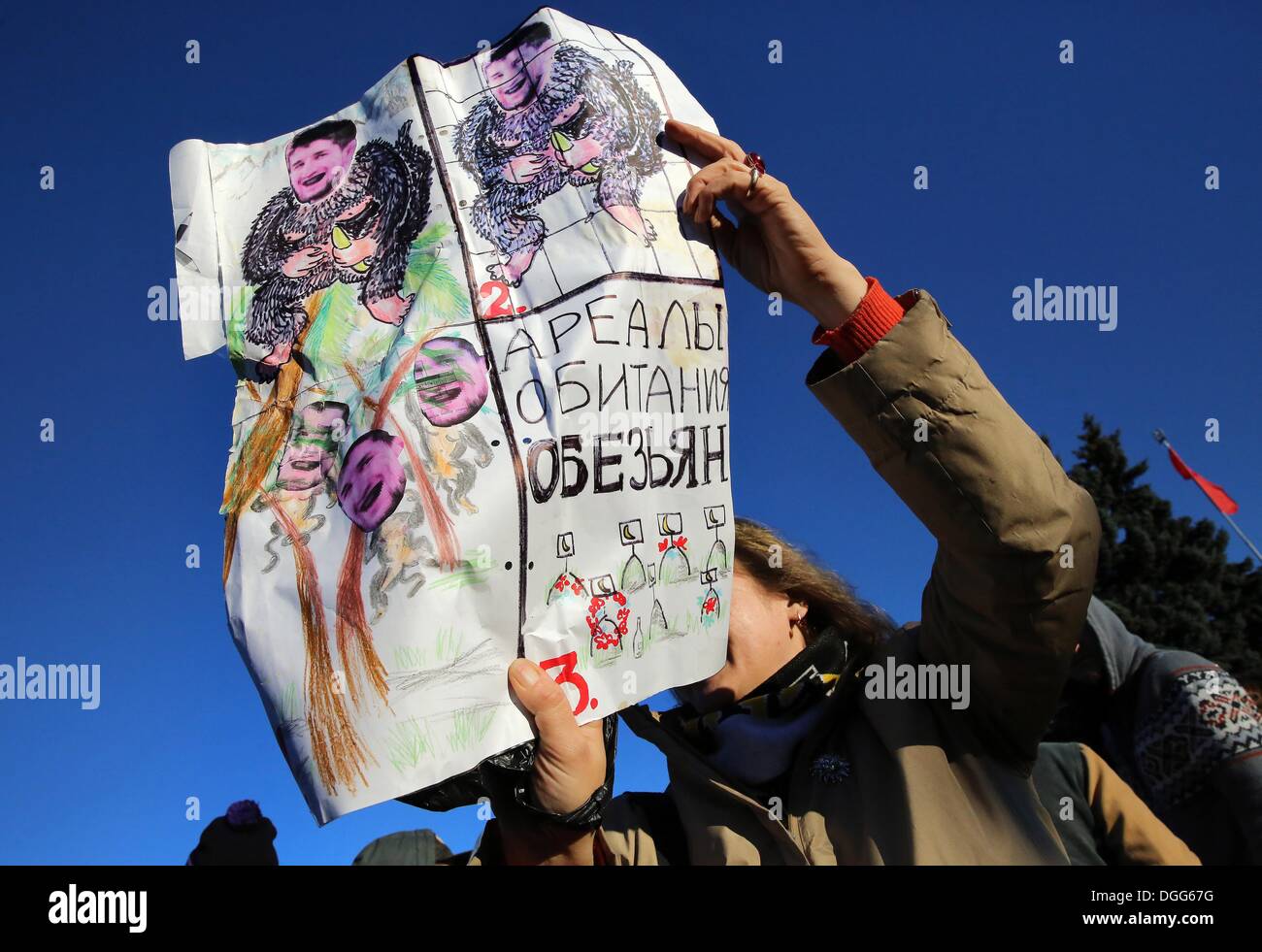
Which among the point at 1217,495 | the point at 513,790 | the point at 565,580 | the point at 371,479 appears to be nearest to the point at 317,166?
the point at 371,479

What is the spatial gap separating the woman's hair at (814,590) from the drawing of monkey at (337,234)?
3.29ft

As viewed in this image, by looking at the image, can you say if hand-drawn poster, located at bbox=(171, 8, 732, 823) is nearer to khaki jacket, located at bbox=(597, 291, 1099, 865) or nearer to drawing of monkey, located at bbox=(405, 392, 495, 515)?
drawing of monkey, located at bbox=(405, 392, 495, 515)

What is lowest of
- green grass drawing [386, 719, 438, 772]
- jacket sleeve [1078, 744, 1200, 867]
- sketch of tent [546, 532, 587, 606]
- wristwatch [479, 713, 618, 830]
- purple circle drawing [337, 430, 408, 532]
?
jacket sleeve [1078, 744, 1200, 867]

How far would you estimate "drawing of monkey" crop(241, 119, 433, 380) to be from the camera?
2193mm

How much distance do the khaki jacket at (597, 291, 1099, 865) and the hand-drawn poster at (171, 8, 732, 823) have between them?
35 centimetres

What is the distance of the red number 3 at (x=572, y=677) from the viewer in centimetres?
203

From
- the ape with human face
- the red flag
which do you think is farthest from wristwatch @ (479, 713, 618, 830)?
the red flag

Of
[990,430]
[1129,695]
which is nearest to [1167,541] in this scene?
[1129,695]

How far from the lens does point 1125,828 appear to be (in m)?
2.36

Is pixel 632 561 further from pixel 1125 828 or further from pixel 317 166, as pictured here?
pixel 1125 828

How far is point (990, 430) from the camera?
1.97 metres

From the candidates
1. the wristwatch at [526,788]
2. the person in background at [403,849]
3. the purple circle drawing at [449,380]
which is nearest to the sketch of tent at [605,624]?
the wristwatch at [526,788]

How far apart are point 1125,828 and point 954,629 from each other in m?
→ 0.66

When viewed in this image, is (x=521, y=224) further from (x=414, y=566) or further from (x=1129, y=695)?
(x=1129, y=695)
